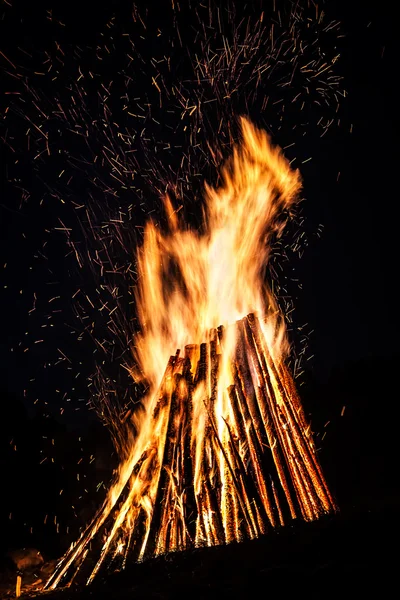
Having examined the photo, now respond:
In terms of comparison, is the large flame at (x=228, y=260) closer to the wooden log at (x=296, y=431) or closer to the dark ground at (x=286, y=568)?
the wooden log at (x=296, y=431)

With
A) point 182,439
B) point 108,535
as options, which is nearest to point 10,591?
point 108,535

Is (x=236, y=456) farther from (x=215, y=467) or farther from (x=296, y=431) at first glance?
(x=296, y=431)

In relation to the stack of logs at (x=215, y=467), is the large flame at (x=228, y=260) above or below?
above

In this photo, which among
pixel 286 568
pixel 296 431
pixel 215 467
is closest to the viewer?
pixel 286 568

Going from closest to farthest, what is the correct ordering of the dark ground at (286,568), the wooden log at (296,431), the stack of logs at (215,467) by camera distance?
the dark ground at (286,568)
the stack of logs at (215,467)
the wooden log at (296,431)

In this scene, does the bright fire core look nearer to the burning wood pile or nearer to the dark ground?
the burning wood pile

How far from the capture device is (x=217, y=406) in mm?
5469

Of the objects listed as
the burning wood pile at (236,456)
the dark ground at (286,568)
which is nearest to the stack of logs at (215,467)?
the burning wood pile at (236,456)

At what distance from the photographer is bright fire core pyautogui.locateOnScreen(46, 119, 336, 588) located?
4547mm

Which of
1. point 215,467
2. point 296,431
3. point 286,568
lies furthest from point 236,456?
point 286,568

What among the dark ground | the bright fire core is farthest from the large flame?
the dark ground

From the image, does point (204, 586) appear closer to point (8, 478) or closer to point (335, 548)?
point (335, 548)

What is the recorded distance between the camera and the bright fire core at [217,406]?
4.55m

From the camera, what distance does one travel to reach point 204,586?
261 centimetres
